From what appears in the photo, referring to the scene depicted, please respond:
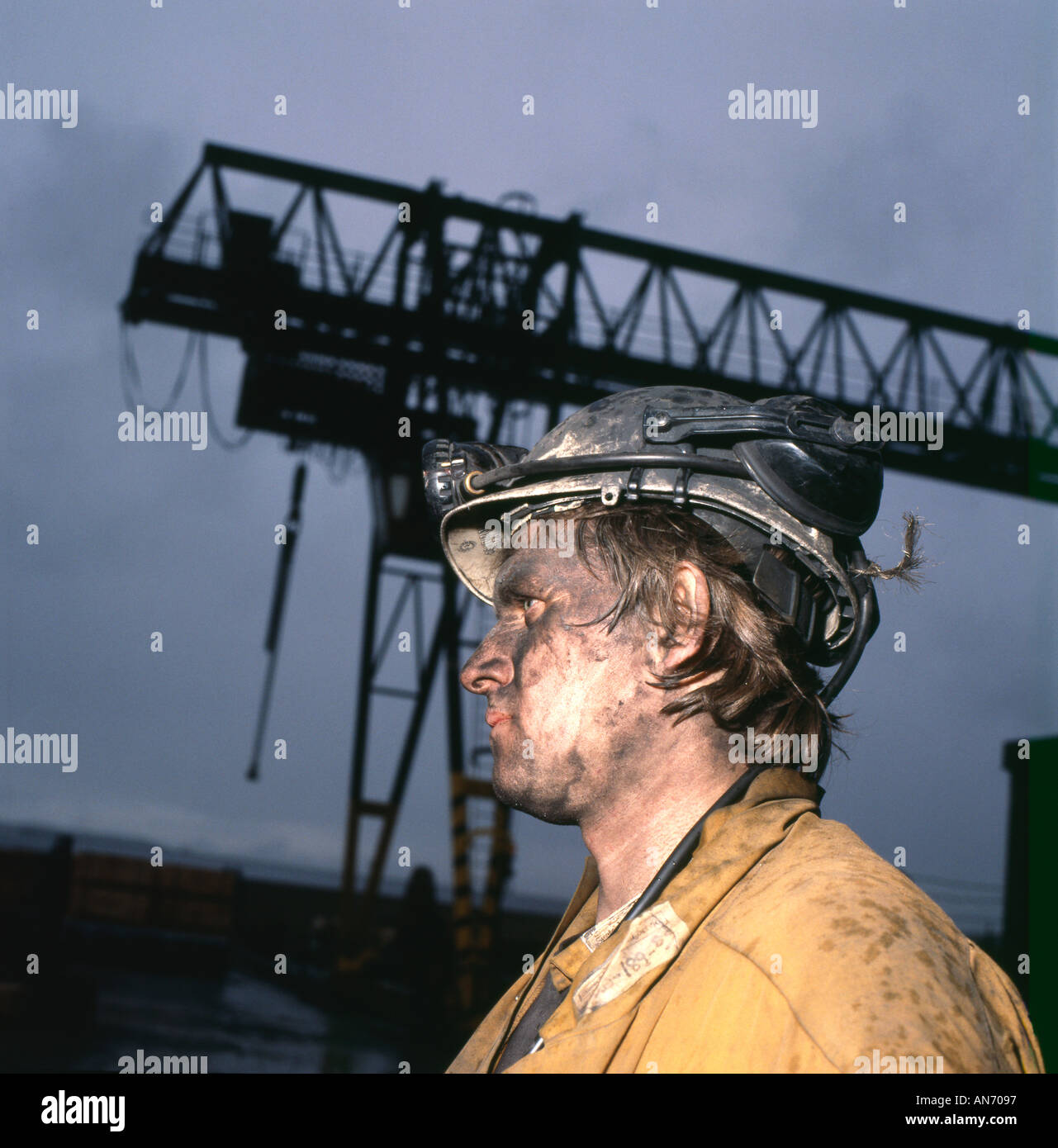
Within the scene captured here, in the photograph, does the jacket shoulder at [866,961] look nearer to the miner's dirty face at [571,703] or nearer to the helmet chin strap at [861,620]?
the miner's dirty face at [571,703]

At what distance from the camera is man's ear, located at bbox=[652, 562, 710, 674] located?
202 centimetres

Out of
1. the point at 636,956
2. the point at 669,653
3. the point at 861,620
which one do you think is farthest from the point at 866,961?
the point at 861,620

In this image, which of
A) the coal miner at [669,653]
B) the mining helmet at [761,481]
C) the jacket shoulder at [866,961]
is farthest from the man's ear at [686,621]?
the jacket shoulder at [866,961]

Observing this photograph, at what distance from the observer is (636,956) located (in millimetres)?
1625

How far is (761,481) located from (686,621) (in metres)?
0.28

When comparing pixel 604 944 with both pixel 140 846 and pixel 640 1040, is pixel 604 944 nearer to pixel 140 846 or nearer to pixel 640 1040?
pixel 640 1040

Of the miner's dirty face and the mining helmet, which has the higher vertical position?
the mining helmet

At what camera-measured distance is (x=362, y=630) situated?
13539 mm

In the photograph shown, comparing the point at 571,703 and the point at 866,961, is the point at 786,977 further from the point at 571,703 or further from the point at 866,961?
the point at 571,703

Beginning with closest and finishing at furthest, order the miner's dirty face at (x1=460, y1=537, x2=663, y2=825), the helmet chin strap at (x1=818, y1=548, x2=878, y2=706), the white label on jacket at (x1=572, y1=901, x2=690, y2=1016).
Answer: the white label on jacket at (x1=572, y1=901, x2=690, y2=1016) → the miner's dirty face at (x1=460, y1=537, x2=663, y2=825) → the helmet chin strap at (x1=818, y1=548, x2=878, y2=706)

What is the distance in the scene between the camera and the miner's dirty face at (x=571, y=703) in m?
2.01

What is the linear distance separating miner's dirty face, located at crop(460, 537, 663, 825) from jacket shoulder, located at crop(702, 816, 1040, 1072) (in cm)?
39

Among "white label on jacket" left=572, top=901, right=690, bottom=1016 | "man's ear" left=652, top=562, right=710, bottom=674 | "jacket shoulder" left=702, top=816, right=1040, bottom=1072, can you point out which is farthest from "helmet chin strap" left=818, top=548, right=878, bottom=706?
"white label on jacket" left=572, top=901, right=690, bottom=1016

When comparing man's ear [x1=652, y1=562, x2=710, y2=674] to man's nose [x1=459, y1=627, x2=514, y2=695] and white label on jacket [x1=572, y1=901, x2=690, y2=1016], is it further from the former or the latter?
white label on jacket [x1=572, y1=901, x2=690, y2=1016]
